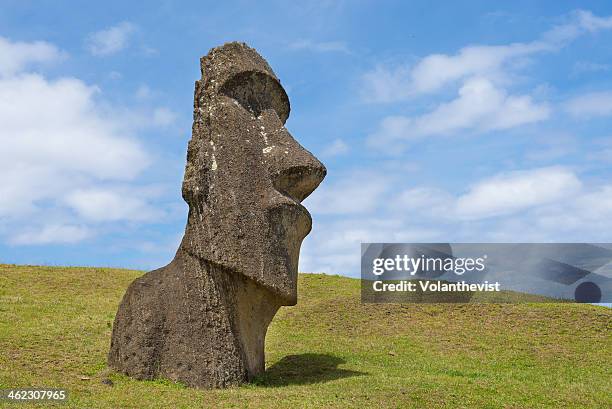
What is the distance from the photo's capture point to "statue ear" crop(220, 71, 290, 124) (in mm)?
13844

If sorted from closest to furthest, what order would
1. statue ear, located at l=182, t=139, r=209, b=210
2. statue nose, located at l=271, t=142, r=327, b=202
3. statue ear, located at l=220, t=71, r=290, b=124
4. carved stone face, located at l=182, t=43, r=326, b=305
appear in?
1. carved stone face, located at l=182, t=43, r=326, b=305
2. statue ear, located at l=182, t=139, r=209, b=210
3. statue nose, located at l=271, t=142, r=327, b=202
4. statue ear, located at l=220, t=71, r=290, b=124

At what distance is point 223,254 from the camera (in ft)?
42.3

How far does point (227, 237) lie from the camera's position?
12.9 m

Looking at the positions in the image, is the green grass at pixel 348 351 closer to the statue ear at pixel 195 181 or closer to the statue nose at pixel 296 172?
the statue ear at pixel 195 181

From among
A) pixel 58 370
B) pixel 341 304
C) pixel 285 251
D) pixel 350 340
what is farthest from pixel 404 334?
pixel 58 370

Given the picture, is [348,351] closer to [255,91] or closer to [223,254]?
[223,254]

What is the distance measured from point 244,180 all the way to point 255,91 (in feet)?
6.79

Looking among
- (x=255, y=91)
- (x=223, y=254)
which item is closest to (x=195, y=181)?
(x=223, y=254)

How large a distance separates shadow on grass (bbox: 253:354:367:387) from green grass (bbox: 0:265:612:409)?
0.03 meters

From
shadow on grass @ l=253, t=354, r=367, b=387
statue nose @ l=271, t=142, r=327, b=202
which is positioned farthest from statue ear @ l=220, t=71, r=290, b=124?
shadow on grass @ l=253, t=354, r=367, b=387

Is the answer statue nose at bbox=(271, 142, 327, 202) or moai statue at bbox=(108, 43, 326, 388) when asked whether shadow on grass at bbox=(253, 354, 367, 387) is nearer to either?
moai statue at bbox=(108, 43, 326, 388)

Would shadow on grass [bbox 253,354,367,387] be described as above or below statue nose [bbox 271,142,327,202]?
below

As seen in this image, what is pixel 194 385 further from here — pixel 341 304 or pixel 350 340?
pixel 341 304

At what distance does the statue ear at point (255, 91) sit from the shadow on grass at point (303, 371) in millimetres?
5267
